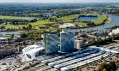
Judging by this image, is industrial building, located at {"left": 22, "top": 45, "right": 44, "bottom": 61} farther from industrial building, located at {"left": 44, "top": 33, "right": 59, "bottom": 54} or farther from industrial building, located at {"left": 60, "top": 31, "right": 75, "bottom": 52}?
industrial building, located at {"left": 60, "top": 31, "right": 75, "bottom": 52}

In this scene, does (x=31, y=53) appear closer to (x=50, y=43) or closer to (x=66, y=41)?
(x=50, y=43)

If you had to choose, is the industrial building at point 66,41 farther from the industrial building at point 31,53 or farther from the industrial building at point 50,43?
the industrial building at point 31,53

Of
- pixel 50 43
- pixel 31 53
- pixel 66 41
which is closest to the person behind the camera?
pixel 50 43

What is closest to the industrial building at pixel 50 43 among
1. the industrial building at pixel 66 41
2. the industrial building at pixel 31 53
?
the industrial building at pixel 66 41

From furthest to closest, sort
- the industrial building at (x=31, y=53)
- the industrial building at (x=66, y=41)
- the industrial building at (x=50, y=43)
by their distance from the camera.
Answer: the industrial building at (x=66, y=41) < the industrial building at (x=31, y=53) < the industrial building at (x=50, y=43)

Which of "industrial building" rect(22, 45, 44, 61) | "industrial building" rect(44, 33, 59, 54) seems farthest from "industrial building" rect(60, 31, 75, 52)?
"industrial building" rect(22, 45, 44, 61)

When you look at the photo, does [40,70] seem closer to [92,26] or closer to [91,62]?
[91,62]

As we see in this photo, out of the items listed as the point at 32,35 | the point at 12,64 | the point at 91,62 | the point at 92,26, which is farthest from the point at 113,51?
the point at 92,26

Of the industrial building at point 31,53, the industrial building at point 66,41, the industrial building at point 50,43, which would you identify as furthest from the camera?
the industrial building at point 66,41

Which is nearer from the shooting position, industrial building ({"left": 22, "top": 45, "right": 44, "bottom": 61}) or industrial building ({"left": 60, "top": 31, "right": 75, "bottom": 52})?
industrial building ({"left": 22, "top": 45, "right": 44, "bottom": 61})

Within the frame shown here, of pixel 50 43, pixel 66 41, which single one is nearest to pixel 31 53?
pixel 50 43

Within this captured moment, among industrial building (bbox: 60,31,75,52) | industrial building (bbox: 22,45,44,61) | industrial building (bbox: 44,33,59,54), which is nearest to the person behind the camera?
industrial building (bbox: 44,33,59,54)

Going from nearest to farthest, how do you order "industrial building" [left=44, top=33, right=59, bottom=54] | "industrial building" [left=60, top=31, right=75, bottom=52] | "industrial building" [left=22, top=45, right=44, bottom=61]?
"industrial building" [left=44, top=33, right=59, bottom=54] → "industrial building" [left=22, top=45, right=44, bottom=61] → "industrial building" [left=60, top=31, right=75, bottom=52]
